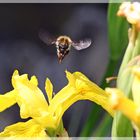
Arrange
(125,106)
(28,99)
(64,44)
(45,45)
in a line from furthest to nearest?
(45,45) → (64,44) → (28,99) → (125,106)

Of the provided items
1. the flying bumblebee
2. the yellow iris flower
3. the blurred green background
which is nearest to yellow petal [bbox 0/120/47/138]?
the yellow iris flower

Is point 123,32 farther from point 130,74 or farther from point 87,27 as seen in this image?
point 87,27

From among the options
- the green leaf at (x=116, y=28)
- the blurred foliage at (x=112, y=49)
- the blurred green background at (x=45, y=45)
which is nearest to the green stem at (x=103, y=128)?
the blurred foliage at (x=112, y=49)

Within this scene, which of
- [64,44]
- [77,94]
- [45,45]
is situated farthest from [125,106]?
[45,45]

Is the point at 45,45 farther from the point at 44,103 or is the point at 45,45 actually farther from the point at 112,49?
the point at 44,103

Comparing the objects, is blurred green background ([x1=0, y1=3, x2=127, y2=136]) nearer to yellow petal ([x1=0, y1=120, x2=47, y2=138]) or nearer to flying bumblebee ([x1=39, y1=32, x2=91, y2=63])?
flying bumblebee ([x1=39, y1=32, x2=91, y2=63])

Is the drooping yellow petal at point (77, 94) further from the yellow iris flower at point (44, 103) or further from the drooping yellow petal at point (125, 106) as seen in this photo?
the drooping yellow petal at point (125, 106)

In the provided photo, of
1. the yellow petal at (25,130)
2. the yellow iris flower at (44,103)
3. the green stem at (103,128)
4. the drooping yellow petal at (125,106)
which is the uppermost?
the drooping yellow petal at (125,106)
